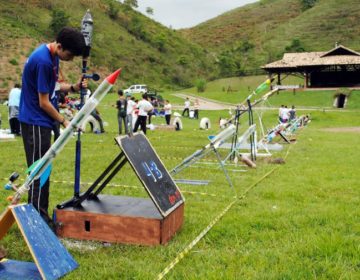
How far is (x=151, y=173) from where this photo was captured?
4719 mm

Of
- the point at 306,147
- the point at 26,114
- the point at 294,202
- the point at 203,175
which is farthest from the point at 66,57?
the point at 306,147

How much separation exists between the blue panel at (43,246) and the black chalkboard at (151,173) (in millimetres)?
935

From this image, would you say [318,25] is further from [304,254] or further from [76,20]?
[304,254]

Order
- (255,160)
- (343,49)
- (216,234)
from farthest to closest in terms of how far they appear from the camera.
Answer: (343,49) < (255,160) < (216,234)

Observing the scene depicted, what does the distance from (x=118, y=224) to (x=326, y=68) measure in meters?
46.8

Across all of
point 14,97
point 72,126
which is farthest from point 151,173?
point 14,97

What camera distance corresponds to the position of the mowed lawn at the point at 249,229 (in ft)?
12.7

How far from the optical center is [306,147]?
561 inches

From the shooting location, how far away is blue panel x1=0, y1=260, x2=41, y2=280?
3678 mm

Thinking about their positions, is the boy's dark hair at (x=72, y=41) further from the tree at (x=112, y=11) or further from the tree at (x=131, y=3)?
the tree at (x=131, y=3)

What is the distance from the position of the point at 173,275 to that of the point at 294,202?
10.00ft

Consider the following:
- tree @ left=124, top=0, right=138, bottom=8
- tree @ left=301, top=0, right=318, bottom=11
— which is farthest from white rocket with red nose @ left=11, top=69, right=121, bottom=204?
tree @ left=301, top=0, right=318, bottom=11

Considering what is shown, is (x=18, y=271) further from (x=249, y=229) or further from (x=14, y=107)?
(x=14, y=107)

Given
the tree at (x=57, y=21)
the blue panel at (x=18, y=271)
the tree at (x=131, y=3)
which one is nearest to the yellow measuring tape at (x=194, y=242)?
the blue panel at (x=18, y=271)
